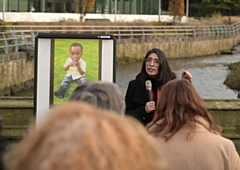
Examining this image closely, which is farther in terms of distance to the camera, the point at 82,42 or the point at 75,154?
the point at 82,42

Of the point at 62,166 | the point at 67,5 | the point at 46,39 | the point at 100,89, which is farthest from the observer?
the point at 67,5

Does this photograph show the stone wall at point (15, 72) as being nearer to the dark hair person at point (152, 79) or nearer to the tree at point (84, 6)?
the dark hair person at point (152, 79)

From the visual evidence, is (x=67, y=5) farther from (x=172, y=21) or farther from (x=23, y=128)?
(x=23, y=128)

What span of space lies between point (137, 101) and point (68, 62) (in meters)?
0.65

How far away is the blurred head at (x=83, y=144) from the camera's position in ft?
5.57

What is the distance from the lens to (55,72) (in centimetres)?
501

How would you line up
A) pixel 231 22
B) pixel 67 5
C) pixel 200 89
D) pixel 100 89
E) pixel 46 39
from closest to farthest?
pixel 100 89 < pixel 46 39 < pixel 200 89 < pixel 67 5 < pixel 231 22

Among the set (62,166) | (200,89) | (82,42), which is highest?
(82,42)

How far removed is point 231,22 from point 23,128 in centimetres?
5720

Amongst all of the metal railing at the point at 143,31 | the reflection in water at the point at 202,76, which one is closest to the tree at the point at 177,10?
the metal railing at the point at 143,31

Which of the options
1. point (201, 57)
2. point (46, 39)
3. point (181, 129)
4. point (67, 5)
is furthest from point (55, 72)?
point (67, 5)

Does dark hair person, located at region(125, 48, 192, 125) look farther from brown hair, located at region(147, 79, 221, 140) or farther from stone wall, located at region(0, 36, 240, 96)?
stone wall, located at region(0, 36, 240, 96)

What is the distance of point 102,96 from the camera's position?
2.67 metres

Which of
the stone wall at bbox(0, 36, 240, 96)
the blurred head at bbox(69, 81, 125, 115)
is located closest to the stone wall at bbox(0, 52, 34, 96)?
the stone wall at bbox(0, 36, 240, 96)
